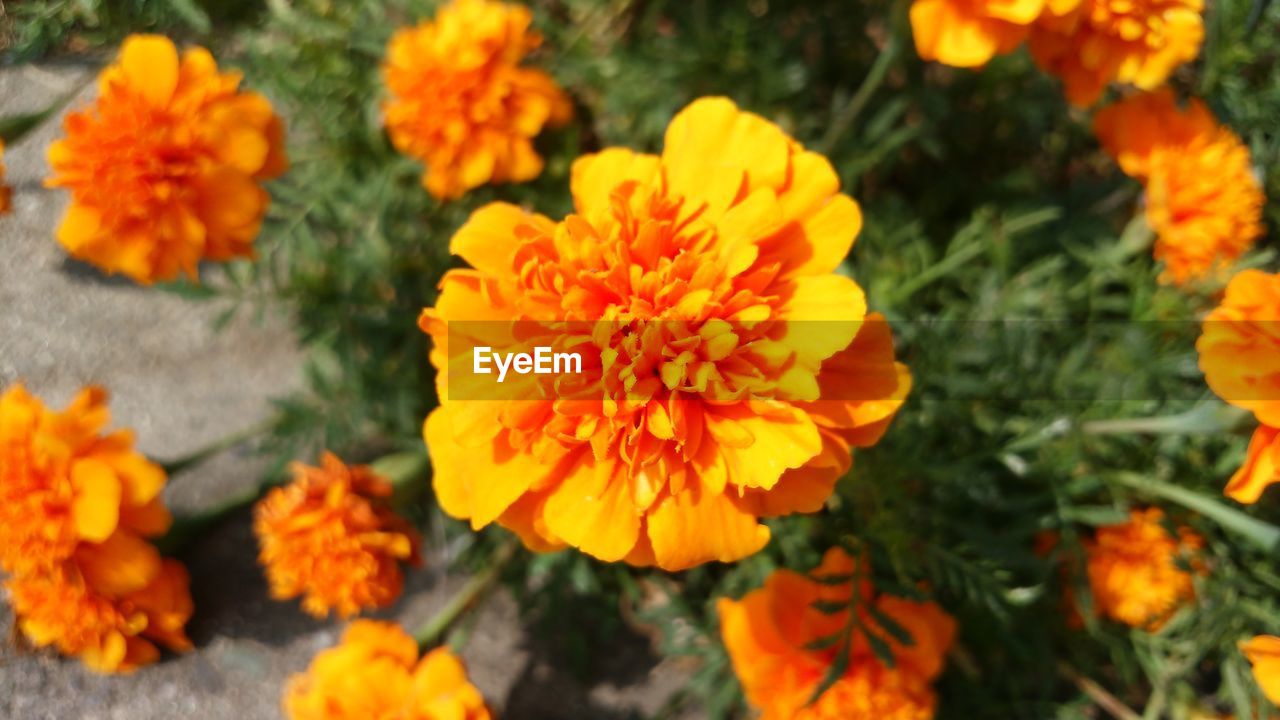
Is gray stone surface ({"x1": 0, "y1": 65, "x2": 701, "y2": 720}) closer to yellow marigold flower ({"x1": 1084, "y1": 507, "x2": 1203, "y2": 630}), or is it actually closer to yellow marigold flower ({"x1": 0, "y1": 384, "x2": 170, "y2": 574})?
yellow marigold flower ({"x1": 0, "y1": 384, "x2": 170, "y2": 574})

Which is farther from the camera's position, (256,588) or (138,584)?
(256,588)

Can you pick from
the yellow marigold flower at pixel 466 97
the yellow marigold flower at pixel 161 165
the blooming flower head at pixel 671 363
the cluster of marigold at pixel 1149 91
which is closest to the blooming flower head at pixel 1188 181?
the cluster of marigold at pixel 1149 91

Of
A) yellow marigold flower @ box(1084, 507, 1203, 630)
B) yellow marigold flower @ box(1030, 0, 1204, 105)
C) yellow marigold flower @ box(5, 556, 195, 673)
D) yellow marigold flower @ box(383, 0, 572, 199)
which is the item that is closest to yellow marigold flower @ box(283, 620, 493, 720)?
yellow marigold flower @ box(5, 556, 195, 673)

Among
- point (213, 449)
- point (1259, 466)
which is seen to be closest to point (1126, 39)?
point (1259, 466)

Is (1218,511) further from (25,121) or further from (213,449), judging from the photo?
(25,121)

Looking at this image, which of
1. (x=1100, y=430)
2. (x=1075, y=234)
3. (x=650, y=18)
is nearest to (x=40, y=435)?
(x=650, y=18)

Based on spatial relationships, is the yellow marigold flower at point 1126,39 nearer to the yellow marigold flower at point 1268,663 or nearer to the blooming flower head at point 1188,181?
the blooming flower head at point 1188,181

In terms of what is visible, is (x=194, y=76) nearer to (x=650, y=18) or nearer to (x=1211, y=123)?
(x=650, y=18)
